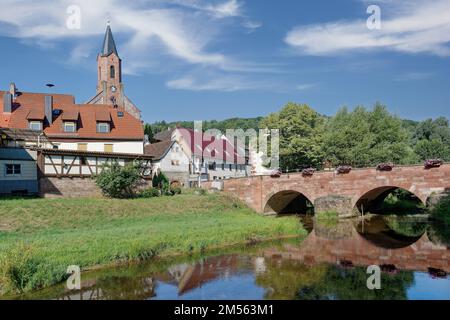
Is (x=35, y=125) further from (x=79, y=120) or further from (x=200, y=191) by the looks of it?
(x=200, y=191)

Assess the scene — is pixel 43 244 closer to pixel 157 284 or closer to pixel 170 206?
pixel 157 284

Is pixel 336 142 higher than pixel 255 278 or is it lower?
higher

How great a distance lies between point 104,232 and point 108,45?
43422mm

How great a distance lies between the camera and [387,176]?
33656 mm

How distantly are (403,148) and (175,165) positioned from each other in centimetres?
2740

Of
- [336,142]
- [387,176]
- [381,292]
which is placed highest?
[336,142]

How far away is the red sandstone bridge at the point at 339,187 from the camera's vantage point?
103 feet

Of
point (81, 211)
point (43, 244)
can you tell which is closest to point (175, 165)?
point (81, 211)

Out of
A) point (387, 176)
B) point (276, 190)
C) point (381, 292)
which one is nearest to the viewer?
point (381, 292)

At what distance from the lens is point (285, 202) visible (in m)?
46.2

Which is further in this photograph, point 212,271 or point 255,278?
point 212,271


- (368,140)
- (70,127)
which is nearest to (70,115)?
(70,127)
